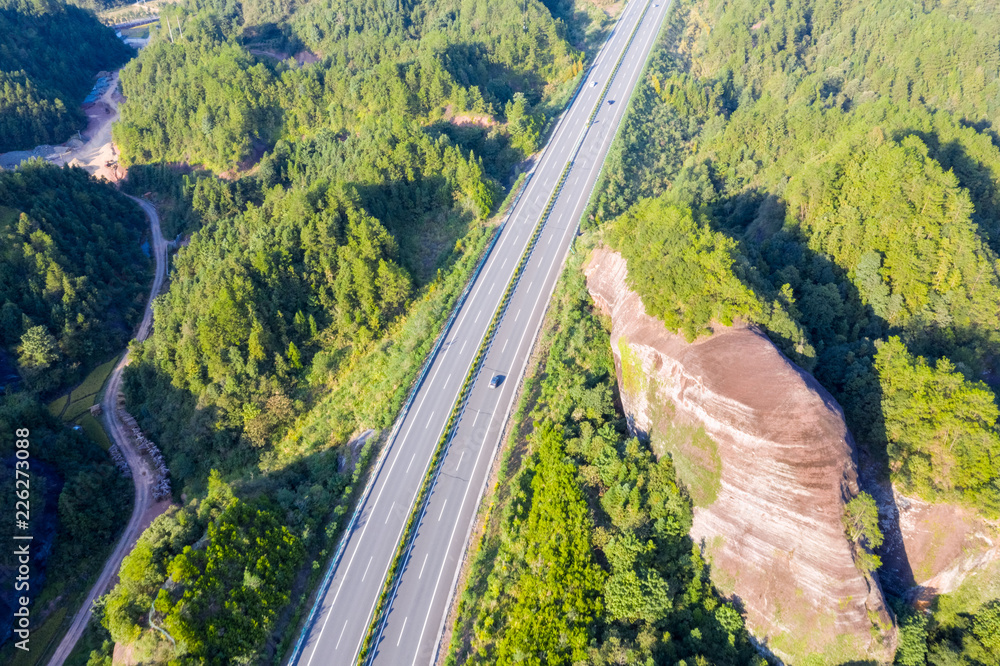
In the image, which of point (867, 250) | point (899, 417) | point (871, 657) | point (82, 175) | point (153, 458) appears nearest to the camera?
point (871, 657)

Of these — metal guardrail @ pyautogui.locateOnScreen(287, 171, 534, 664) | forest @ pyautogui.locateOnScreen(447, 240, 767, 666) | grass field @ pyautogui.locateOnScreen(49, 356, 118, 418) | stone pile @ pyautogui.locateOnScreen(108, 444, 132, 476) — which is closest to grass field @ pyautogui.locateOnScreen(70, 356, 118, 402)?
grass field @ pyautogui.locateOnScreen(49, 356, 118, 418)

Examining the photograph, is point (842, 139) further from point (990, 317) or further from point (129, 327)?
point (129, 327)

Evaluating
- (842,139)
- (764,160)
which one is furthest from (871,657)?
(764,160)

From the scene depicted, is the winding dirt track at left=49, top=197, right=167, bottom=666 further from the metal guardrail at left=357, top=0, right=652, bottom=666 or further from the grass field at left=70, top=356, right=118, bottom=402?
the metal guardrail at left=357, top=0, right=652, bottom=666

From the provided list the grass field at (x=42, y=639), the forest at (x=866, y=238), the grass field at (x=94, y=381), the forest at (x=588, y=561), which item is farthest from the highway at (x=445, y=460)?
the grass field at (x=94, y=381)

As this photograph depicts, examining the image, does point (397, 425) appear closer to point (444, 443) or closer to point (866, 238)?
point (444, 443)

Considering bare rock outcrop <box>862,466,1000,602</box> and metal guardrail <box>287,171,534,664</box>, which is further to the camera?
metal guardrail <box>287,171,534,664</box>
